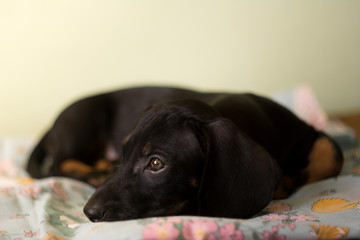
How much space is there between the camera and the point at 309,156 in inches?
91.8

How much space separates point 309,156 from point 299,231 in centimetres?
105

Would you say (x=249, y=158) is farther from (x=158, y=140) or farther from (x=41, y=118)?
(x=41, y=118)

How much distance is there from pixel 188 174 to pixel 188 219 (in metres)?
0.31

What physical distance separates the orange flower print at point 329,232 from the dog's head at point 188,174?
9.4 inches

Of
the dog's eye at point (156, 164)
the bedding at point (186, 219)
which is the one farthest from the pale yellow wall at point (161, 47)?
the dog's eye at point (156, 164)

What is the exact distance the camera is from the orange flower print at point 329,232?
4.43 ft

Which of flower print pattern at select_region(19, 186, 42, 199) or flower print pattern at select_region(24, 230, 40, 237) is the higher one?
flower print pattern at select_region(24, 230, 40, 237)

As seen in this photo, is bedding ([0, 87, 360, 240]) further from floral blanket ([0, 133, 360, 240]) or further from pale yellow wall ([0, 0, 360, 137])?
pale yellow wall ([0, 0, 360, 137])

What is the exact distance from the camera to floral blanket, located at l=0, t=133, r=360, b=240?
1.32 meters

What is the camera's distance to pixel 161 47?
3.94 meters

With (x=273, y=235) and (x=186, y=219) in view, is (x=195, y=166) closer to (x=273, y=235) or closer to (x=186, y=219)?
(x=186, y=219)

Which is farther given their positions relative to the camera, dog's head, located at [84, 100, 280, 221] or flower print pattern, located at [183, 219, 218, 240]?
dog's head, located at [84, 100, 280, 221]

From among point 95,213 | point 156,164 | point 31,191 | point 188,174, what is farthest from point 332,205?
point 31,191

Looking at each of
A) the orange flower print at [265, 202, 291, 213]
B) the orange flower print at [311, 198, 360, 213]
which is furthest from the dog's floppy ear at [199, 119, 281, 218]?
the orange flower print at [311, 198, 360, 213]
